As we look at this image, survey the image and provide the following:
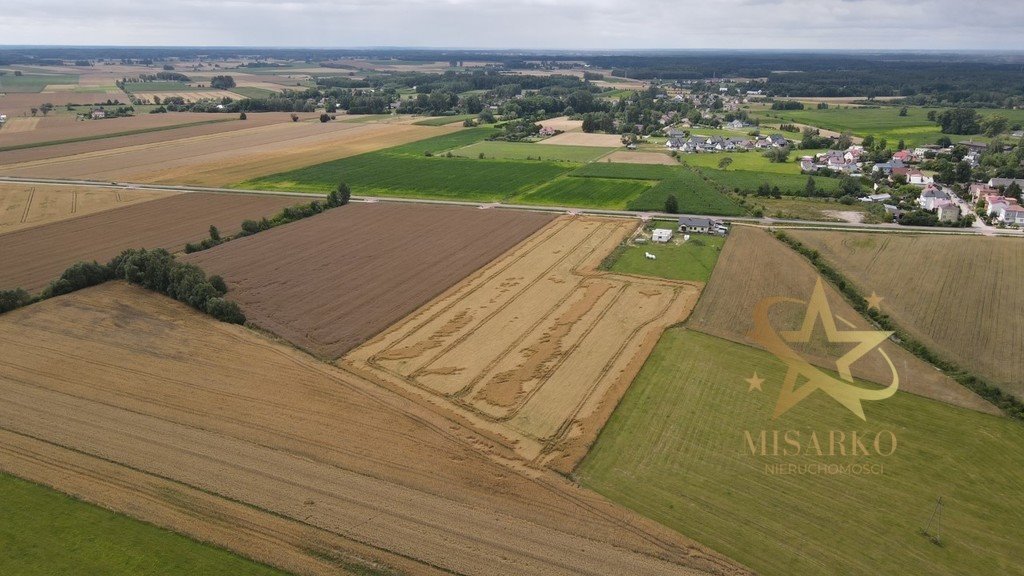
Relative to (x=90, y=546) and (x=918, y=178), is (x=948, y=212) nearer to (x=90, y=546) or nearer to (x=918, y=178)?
(x=918, y=178)

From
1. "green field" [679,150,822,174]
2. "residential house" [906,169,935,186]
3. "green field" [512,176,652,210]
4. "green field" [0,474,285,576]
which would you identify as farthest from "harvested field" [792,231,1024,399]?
"green field" [0,474,285,576]

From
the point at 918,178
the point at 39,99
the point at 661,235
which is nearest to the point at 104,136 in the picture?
the point at 39,99

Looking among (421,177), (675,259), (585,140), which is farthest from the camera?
(585,140)

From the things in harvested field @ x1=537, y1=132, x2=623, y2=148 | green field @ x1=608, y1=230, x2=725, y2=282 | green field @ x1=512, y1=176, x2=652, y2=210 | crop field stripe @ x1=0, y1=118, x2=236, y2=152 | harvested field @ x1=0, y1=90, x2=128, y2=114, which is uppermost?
harvested field @ x1=0, y1=90, x2=128, y2=114

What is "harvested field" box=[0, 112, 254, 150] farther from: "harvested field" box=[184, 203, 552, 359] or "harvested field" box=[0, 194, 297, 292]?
"harvested field" box=[184, 203, 552, 359]

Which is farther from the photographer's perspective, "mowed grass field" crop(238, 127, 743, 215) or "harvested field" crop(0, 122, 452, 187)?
"harvested field" crop(0, 122, 452, 187)

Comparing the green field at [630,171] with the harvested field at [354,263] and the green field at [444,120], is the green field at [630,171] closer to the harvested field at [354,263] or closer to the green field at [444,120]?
the harvested field at [354,263]
